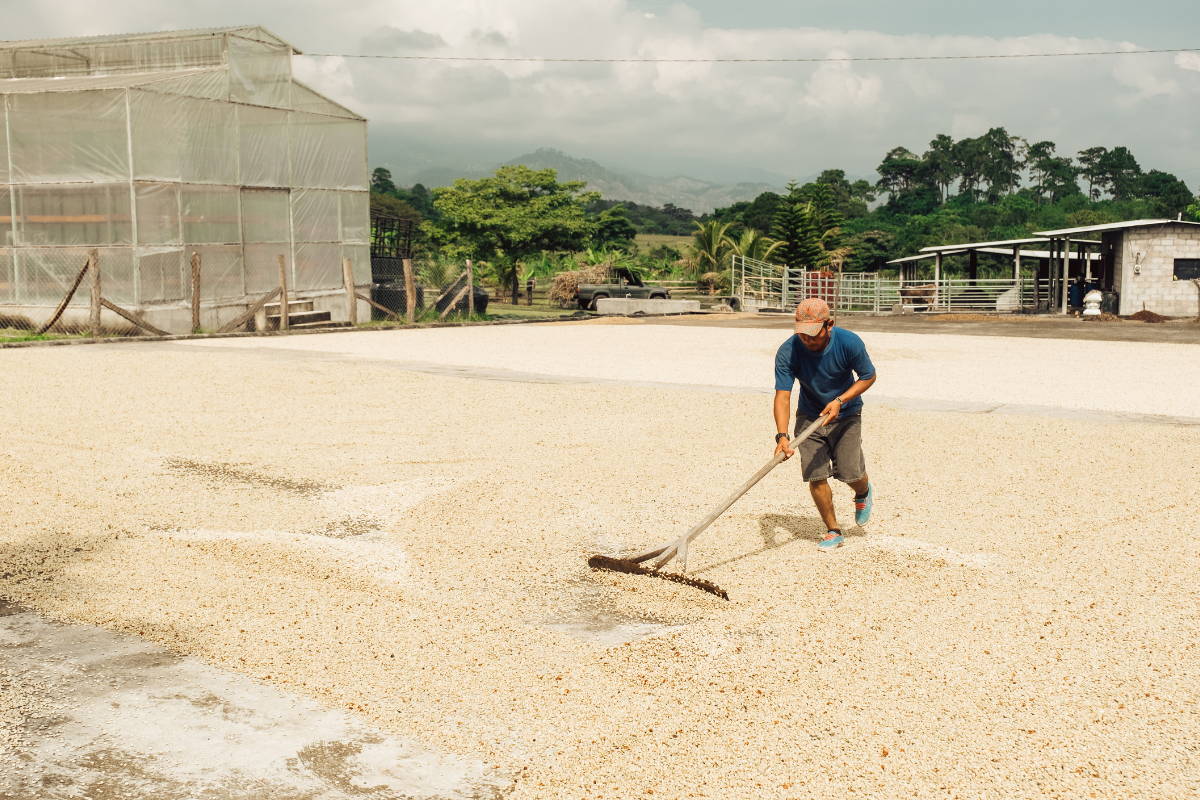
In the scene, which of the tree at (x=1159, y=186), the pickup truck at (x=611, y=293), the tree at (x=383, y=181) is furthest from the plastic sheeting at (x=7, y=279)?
the tree at (x=1159, y=186)

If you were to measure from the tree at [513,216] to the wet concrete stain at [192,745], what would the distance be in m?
39.2

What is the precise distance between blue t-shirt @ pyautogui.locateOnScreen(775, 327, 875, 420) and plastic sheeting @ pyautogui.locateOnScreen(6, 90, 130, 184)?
20377 millimetres

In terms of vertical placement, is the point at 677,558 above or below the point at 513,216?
below

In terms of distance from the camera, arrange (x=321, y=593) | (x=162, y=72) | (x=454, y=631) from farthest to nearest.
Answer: (x=162, y=72)
(x=321, y=593)
(x=454, y=631)

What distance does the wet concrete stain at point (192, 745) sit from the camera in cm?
351

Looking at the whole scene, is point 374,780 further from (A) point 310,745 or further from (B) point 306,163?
(B) point 306,163

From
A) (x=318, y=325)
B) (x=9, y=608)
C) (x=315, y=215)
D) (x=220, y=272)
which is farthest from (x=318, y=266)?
(x=9, y=608)

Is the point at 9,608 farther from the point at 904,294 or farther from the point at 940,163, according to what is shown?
the point at 940,163

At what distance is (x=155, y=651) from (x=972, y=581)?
3.94 meters

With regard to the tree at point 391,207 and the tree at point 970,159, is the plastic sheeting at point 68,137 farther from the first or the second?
the tree at point 970,159

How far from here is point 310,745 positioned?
382 cm

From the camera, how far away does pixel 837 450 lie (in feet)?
21.1

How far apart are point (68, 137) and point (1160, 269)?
95.6 feet

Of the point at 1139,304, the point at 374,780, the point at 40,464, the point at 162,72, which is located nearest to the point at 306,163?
the point at 162,72
